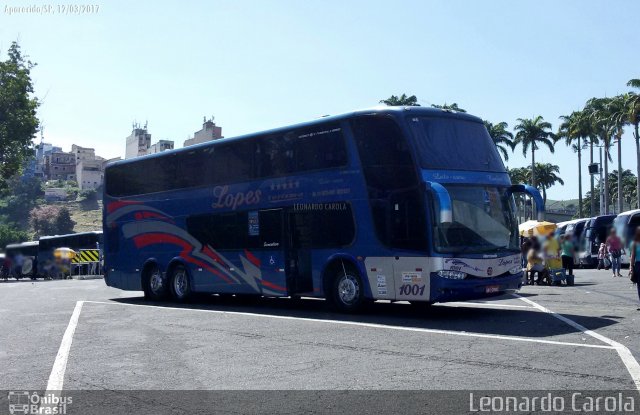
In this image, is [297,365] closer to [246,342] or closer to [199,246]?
[246,342]

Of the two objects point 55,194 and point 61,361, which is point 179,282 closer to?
point 61,361

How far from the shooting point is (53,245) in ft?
10.5

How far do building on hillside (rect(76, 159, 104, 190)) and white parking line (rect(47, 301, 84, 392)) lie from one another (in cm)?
312

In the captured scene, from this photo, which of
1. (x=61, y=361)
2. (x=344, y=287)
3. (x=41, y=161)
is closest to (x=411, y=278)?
(x=344, y=287)

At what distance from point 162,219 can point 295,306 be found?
440 cm

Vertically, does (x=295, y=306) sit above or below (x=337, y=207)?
below

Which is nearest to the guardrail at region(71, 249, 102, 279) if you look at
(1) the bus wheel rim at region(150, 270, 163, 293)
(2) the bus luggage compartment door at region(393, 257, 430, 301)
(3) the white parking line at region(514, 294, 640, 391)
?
(3) the white parking line at region(514, 294, 640, 391)

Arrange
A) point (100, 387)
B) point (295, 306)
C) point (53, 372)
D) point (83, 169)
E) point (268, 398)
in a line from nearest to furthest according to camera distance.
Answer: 1. point (83, 169)
2. point (268, 398)
3. point (100, 387)
4. point (53, 372)
5. point (295, 306)

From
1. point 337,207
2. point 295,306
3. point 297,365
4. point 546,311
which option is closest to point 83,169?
point 297,365

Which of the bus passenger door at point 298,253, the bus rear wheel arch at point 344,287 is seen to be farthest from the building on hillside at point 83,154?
the bus passenger door at point 298,253

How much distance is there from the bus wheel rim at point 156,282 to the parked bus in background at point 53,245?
16.4 meters

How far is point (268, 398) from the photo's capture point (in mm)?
6914

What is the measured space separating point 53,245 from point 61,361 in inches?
279

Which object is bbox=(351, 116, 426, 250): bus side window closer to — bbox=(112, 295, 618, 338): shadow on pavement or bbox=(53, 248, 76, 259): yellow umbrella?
bbox=(112, 295, 618, 338): shadow on pavement
